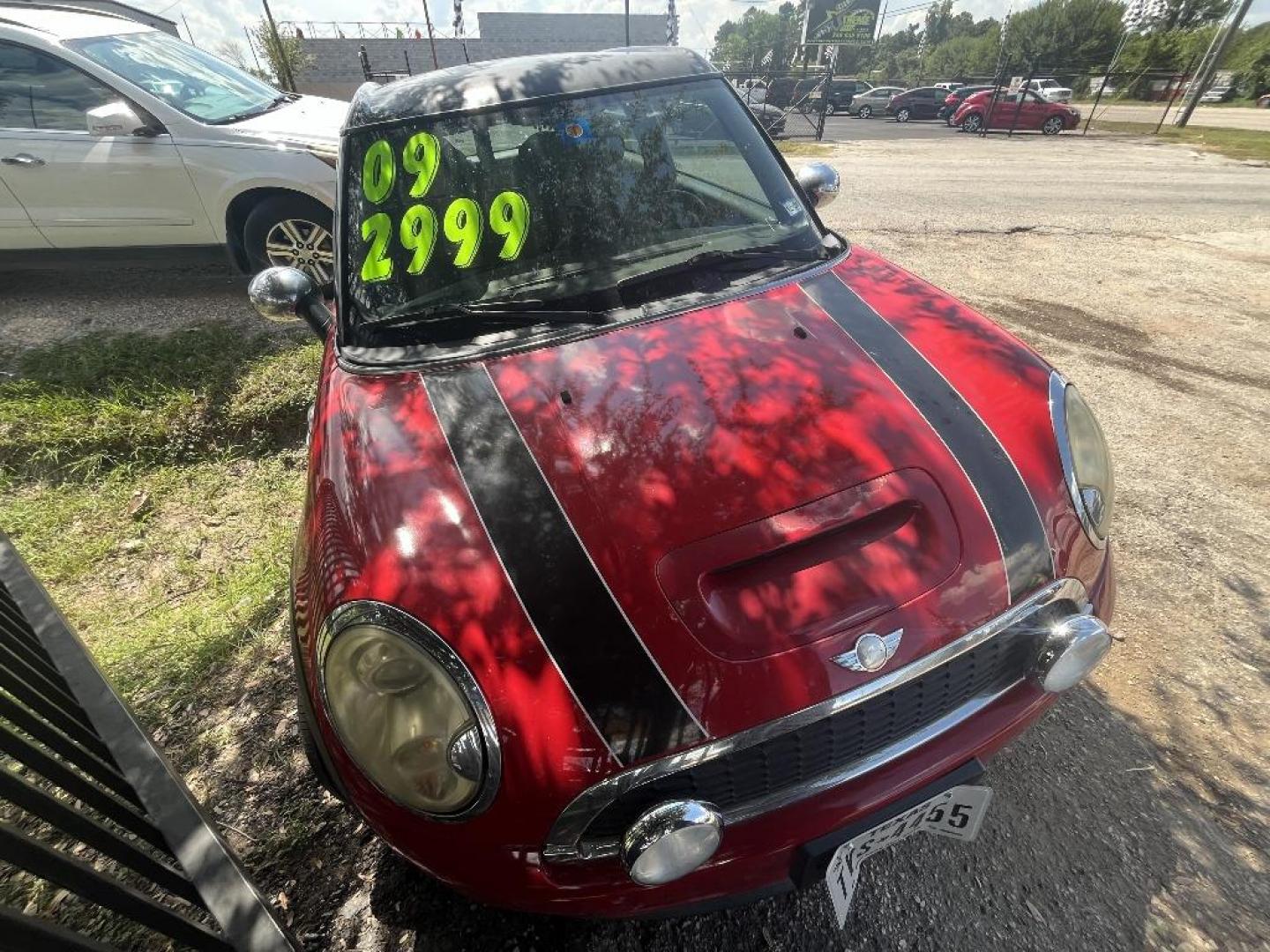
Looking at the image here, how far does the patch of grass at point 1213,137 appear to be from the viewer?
13338 millimetres

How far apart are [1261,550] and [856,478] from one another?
2.40 m

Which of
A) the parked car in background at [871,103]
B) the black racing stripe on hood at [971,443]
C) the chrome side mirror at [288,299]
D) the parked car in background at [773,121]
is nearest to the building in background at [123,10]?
the chrome side mirror at [288,299]

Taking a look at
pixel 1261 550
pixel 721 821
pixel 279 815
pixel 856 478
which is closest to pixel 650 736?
pixel 721 821

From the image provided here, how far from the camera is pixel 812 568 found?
49.6 inches

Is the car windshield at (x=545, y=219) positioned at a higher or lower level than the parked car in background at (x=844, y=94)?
higher

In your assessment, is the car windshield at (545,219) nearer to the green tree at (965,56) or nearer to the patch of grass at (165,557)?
the patch of grass at (165,557)

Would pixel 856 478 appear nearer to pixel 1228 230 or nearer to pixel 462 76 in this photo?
pixel 462 76

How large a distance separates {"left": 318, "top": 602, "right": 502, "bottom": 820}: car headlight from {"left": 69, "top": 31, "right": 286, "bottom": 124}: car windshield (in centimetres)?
482

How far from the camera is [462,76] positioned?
7.32 feet

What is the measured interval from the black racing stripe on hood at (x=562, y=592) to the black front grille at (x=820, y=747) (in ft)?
0.29

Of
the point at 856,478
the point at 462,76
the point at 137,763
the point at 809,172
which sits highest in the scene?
the point at 462,76

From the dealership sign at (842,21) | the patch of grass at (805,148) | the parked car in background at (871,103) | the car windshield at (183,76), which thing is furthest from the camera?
the dealership sign at (842,21)

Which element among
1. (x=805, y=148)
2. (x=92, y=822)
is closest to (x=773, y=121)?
(x=805, y=148)

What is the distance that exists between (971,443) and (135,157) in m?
5.45
